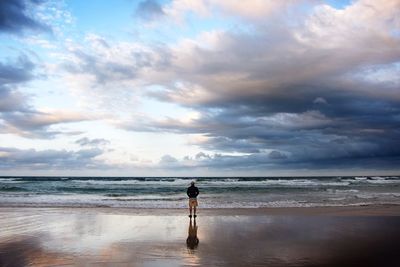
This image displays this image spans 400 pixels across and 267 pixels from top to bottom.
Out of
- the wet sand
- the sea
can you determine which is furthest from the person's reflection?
the sea

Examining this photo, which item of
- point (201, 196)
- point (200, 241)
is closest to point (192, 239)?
point (200, 241)

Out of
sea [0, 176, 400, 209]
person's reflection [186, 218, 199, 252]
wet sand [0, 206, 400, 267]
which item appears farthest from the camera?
sea [0, 176, 400, 209]

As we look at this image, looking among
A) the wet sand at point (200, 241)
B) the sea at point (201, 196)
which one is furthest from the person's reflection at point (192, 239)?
the sea at point (201, 196)

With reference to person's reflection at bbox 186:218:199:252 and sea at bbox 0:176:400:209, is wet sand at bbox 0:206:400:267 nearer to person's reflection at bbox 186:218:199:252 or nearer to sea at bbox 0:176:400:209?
person's reflection at bbox 186:218:199:252

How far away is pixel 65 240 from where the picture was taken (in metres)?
12.6

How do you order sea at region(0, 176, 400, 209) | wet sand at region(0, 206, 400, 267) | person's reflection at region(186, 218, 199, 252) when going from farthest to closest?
1. sea at region(0, 176, 400, 209)
2. person's reflection at region(186, 218, 199, 252)
3. wet sand at region(0, 206, 400, 267)

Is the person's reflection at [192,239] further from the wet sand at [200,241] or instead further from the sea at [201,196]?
the sea at [201,196]

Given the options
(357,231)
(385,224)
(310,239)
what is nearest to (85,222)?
(310,239)

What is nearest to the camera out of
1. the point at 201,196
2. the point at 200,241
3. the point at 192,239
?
the point at 200,241

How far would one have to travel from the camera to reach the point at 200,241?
12289 millimetres

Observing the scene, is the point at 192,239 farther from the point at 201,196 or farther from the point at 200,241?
the point at 201,196

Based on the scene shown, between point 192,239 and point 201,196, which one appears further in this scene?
point 201,196

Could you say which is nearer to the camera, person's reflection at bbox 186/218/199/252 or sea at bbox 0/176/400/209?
person's reflection at bbox 186/218/199/252

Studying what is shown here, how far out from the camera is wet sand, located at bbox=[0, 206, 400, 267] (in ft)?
31.9
